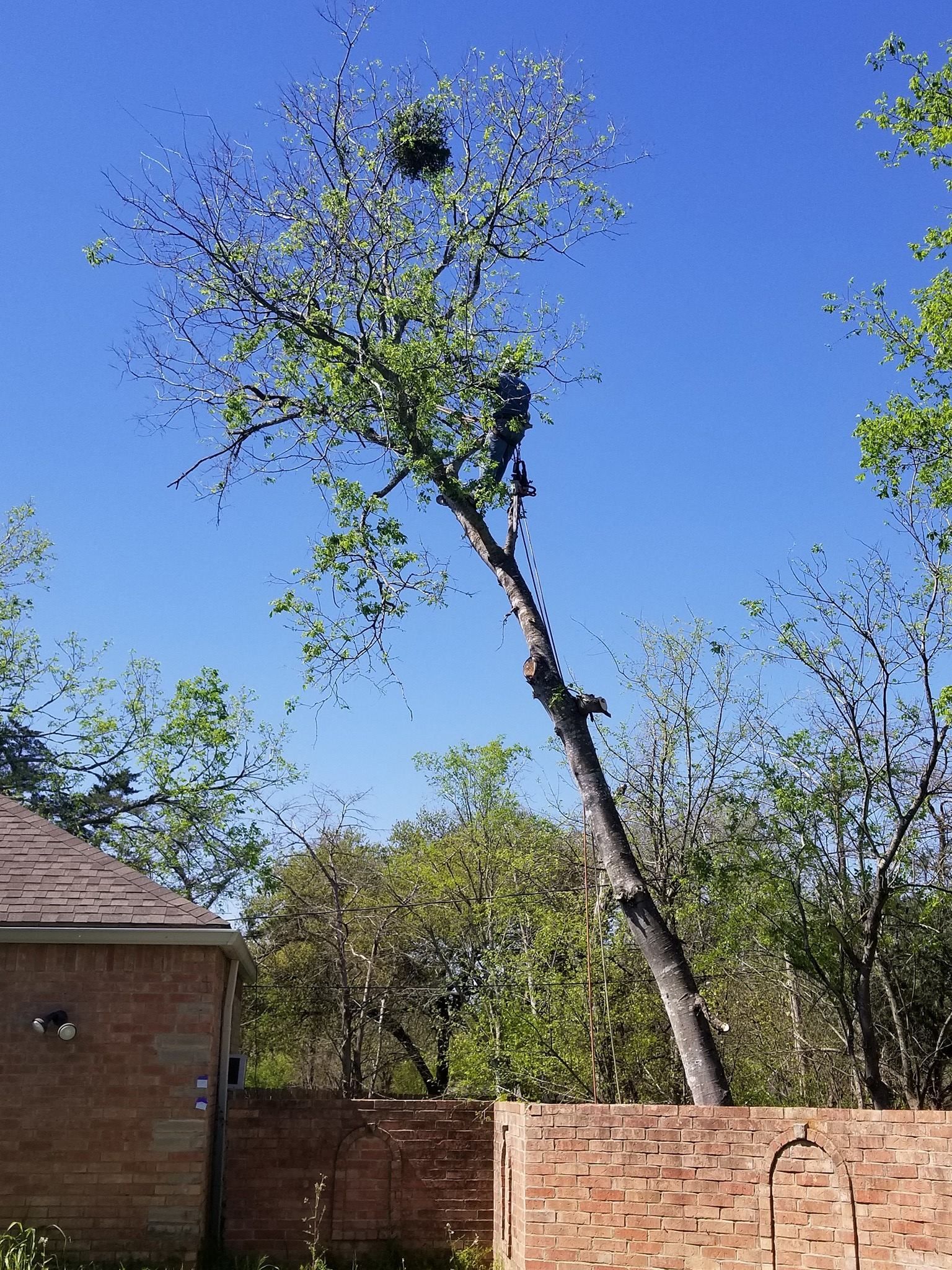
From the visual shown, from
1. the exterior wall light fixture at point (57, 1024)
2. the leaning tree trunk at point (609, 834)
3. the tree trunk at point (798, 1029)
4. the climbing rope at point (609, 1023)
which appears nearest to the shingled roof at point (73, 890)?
the exterior wall light fixture at point (57, 1024)

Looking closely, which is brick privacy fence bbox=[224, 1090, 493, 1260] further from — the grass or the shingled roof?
the shingled roof

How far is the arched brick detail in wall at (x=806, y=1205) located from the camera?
7.44 metres

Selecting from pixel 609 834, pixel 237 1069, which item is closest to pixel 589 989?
pixel 609 834

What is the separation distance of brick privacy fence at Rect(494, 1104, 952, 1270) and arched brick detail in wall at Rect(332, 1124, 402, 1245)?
206cm

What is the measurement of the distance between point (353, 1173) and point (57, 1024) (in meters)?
3.27

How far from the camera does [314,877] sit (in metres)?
26.8

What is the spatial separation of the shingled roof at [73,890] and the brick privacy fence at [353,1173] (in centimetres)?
201

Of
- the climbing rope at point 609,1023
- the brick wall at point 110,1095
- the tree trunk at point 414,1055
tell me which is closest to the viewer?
the brick wall at point 110,1095

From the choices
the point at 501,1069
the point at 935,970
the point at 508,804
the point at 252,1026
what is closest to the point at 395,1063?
the point at 252,1026

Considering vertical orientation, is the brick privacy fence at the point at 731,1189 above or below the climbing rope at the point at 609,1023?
below

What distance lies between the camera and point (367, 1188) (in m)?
11.0

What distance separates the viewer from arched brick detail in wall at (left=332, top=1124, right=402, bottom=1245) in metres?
10.9

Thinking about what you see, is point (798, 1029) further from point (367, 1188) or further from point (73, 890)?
point (73, 890)

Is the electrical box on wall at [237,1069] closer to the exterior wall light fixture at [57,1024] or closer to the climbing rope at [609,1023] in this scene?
the exterior wall light fixture at [57,1024]
